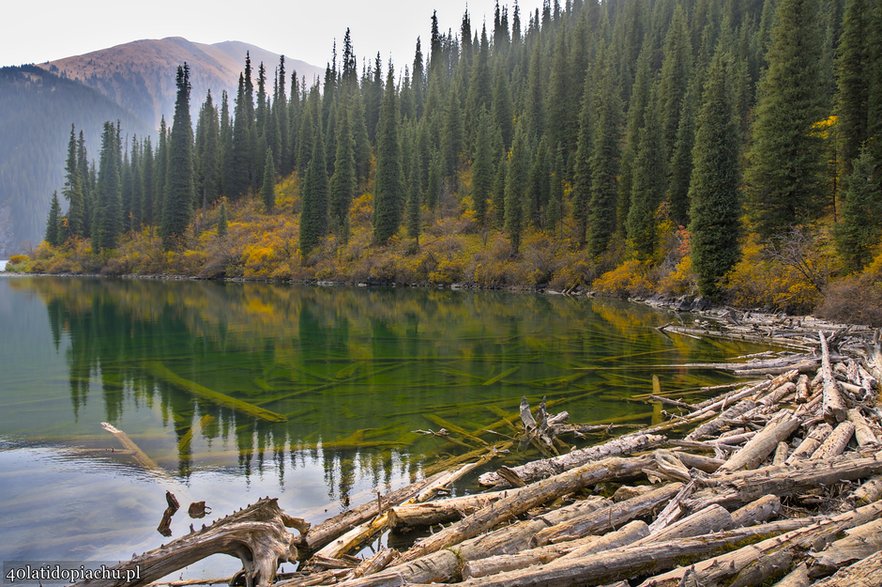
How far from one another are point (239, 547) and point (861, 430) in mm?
9225

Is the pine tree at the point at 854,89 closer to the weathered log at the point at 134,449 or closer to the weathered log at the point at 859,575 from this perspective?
the weathered log at the point at 859,575

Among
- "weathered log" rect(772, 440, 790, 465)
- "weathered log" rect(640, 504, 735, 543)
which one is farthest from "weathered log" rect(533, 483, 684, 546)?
"weathered log" rect(772, 440, 790, 465)

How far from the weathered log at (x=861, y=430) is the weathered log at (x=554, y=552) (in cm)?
492

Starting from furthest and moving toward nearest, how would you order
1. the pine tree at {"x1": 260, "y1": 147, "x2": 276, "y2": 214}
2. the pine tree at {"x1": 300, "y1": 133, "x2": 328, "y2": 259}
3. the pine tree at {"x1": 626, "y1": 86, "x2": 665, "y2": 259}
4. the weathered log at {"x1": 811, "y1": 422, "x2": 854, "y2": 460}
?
the pine tree at {"x1": 260, "y1": 147, "x2": 276, "y2": 214}
the pine tree at {"x1": 300, "y1": 133, "x2": 328, "y2": 259}
the pine tree at {"x1": 626, "y1": 86, "x2": 665, "y2": 259}
the weathered log at {"x1": 811, "y1": 422, "x2": 854, "y2": 460}

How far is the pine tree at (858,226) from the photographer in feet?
89.8

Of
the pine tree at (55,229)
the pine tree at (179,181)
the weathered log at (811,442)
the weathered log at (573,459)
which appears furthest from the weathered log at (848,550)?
the pine tree at (55,229)

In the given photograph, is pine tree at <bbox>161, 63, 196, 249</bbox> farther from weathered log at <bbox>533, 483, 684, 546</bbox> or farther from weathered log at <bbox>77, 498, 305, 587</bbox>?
weathered log at <bbox>533, 483, 684, 546</bbox>

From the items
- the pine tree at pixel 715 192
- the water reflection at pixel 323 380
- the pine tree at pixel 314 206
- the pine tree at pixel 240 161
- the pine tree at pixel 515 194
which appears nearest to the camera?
the water reflection at pixel 323 380

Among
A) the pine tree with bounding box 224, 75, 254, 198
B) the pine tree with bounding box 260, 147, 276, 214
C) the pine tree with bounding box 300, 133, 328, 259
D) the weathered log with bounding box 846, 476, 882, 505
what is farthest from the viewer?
the pine tree with bounding box 224, 75, 254, 198

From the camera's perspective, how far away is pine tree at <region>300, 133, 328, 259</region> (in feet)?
258

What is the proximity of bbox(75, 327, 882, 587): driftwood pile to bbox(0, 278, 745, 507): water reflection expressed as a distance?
2013mm

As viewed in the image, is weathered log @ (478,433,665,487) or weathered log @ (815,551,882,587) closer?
weathered log @ (815,551,882,587)

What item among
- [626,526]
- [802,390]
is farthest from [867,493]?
[802,390]

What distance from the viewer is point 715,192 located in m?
38.9
